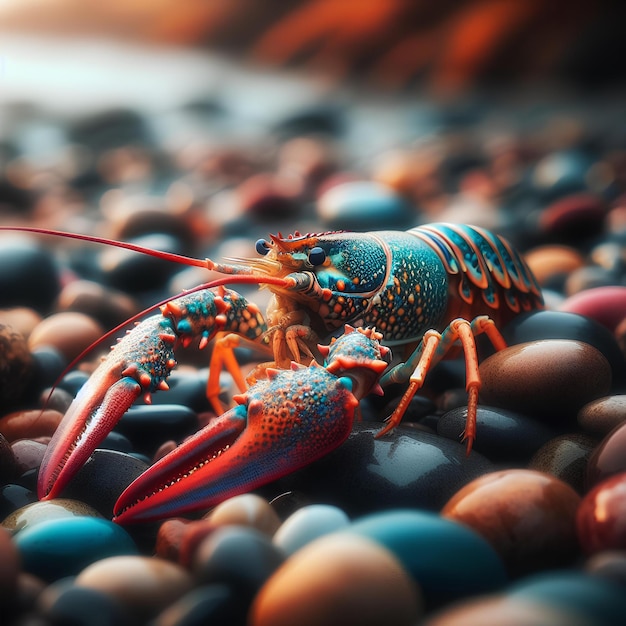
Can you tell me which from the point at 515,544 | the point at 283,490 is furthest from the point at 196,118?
the point at 515,544

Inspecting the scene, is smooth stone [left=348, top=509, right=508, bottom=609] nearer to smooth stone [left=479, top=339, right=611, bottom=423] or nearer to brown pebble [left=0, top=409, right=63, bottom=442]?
smooth stone [left=479, top=339, right=611, bottom=423]

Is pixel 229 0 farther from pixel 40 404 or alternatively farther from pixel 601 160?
pixel 40 404

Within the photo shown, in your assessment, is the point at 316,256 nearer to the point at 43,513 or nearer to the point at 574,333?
the point at 574,333

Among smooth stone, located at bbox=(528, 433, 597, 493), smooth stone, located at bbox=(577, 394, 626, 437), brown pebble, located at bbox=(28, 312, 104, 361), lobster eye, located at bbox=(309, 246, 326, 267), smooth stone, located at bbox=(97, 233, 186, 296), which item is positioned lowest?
smooth stone, located at bbox=(528, 433, 597, 493)

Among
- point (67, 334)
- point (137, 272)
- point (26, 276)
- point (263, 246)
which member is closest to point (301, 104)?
point (137, 272)

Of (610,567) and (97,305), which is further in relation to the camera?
(97,305)

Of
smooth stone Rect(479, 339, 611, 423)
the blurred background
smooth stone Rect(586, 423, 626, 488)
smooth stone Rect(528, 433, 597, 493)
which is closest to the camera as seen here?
smooth stone Rect(586, 423, 626, 488)

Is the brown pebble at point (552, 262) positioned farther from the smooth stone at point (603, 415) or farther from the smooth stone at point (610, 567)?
the smooth stone at point (610, 567)

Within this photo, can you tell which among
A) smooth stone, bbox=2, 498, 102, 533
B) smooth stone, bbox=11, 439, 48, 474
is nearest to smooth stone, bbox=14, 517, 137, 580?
smooth stone, bbox=2, 498, 102, 533

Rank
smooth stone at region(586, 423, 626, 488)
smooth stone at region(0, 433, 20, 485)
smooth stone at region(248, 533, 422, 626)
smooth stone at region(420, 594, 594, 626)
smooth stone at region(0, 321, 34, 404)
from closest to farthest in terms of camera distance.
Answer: smooth stone at region(420, 594, 594, 626) → smooth stone at region(248, 533, 422, 626) → smooth stone at region(586, 423, 626, 488) → smooth stone at region(0, 433, 20, 485) → smooth stone at region(0, 321, 34, 404)
